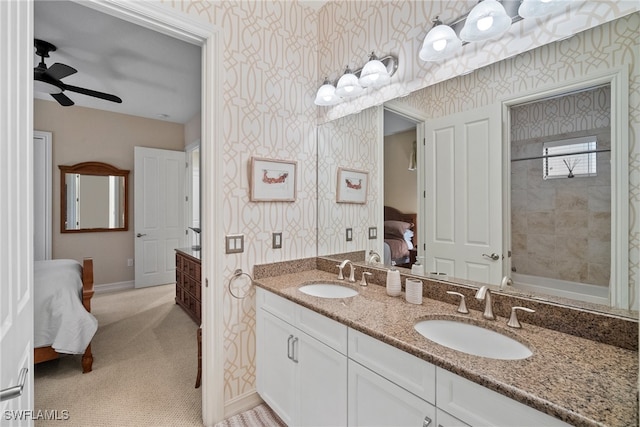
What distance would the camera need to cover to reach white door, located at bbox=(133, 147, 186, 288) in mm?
4691

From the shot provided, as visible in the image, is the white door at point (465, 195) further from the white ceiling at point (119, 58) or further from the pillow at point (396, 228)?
the white ceiling at point (119, 58)

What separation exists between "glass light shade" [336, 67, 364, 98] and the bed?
31.1 inches

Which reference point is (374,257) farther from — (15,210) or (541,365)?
(15,210)

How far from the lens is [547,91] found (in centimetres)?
119

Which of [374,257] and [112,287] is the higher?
[374,257]

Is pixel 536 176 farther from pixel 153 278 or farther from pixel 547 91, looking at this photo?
pixel 153 278

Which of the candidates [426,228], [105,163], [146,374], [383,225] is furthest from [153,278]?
[426,228]

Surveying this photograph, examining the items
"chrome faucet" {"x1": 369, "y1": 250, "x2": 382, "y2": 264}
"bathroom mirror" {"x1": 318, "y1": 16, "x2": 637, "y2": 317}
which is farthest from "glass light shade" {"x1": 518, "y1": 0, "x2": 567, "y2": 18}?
"chrome faucet" {"x1": 369, "y1": 250, "x2": 382, "y2": 264}

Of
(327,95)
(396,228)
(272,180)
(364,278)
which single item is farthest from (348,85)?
(364,278)

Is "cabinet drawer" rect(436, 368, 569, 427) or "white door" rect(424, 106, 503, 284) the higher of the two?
"white door" rect(424, 106, 503, 284)

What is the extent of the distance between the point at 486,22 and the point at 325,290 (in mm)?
1604

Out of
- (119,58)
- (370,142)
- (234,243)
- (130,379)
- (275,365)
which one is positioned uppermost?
(119,58)

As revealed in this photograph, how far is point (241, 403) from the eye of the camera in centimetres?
187

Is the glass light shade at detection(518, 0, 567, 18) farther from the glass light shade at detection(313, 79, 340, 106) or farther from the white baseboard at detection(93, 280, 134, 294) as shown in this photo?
the white baseboard at detection(93, 280, 134, 294)
